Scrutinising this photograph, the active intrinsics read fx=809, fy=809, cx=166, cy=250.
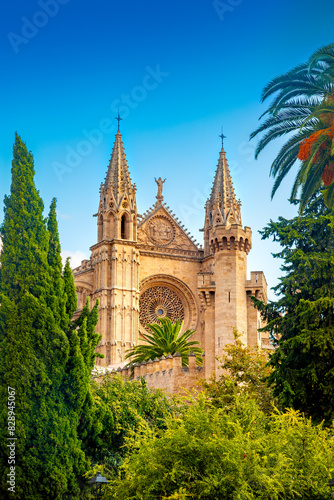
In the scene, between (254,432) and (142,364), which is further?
(142,364)

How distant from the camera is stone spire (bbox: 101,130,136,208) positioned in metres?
54.0

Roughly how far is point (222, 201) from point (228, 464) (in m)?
43.0

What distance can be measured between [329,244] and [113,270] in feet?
93.1

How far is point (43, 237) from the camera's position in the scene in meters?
21.0

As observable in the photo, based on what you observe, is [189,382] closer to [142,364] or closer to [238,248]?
[142,364]

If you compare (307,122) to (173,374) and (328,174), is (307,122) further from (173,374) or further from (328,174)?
(173,374)

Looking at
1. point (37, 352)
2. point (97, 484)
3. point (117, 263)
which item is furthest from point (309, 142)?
point (117, 263)

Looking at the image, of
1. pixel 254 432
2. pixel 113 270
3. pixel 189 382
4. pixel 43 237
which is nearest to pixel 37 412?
pixel 43 237

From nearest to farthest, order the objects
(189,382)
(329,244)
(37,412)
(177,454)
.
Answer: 1. (177,454)
2. (37,412)
3. (329,244)
4. (189,382)

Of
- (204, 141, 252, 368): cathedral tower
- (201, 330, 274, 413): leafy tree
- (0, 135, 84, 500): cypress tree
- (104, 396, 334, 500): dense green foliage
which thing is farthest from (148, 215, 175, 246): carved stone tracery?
(104, 396, 334, 500): dense green foliage

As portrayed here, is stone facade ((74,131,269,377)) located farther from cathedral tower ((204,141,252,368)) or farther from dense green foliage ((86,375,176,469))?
dense green foliage ((86,375,176,469))

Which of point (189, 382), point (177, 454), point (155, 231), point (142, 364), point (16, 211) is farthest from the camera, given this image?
point (155, 231)

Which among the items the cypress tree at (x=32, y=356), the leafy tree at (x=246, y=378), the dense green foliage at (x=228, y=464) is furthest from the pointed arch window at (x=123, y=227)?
the dense green foliage at (x=228, y=464)

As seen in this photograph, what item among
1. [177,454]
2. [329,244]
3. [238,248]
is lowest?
[177,454]
